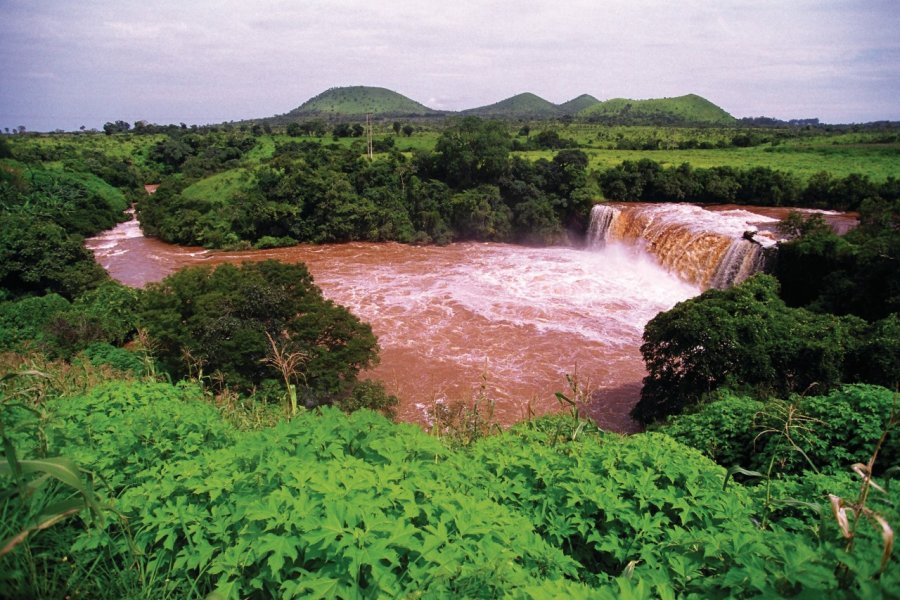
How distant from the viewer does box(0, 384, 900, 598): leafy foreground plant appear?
2.10 metres

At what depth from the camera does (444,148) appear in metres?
35.8

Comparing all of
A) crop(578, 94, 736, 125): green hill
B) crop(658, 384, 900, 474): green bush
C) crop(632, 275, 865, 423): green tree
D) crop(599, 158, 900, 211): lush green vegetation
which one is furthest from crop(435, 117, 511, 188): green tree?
crop(578, 94, 736, 125): green hill

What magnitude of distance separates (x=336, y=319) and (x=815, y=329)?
35.2 ft

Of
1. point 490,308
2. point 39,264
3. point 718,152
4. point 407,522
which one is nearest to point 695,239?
point 490,308

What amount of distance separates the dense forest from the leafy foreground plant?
16mm

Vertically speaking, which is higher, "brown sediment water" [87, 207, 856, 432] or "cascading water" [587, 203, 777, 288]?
"cascading water" [587, 203, 777, 288]

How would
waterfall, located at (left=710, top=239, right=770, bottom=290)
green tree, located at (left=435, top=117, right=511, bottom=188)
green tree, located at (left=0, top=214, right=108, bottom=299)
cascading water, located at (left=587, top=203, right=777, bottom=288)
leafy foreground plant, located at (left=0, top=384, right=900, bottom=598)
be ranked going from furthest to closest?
A: green tree, located at (left=435, top=117, right=511, bottom=188) < green tree, located at (left=0, top=214, right=108, bottom=299) < cascading water, located at (left=587, top=203, right=777, bottom=288) < waterfall, located at (left=710, top=239, right=770, bottom=290) < leafy foreground plant, located at (left=0, top=384, right=900, bottom=598)

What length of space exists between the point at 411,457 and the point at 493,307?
1725 cm

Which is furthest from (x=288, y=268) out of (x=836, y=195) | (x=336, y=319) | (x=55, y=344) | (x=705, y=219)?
(x=836, y=195)

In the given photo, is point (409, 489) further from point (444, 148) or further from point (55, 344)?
point (444, 148)

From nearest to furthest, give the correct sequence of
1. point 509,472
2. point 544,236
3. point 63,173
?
point 509,472
point 544,236
point 63,173

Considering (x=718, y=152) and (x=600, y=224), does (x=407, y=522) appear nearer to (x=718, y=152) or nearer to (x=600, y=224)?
(x=600, y=224)

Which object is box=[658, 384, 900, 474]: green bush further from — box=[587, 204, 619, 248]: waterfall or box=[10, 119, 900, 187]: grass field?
box=[10, 119, 900, 187]: grass field

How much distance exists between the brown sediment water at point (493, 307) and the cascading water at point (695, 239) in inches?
10.2
